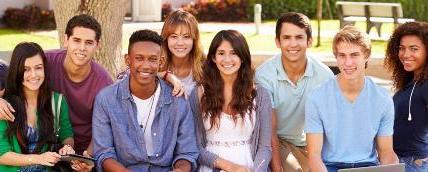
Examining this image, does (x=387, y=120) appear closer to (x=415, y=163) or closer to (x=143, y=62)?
(x=415, y=163)

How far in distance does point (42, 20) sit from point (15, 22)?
76 cm

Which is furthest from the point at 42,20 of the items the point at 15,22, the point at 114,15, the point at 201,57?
the point at 201,57

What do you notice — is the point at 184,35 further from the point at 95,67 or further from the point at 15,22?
the point at 15,22

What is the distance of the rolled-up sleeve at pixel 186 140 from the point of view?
176 inches

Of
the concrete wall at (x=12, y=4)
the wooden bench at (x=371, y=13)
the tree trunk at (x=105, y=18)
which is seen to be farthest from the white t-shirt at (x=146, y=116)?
the concrete wall at (x=12, y=4)

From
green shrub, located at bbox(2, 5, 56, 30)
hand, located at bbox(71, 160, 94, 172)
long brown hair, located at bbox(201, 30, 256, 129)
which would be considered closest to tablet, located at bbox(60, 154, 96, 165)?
hand, located at bbox(71, 160, 94, 172)

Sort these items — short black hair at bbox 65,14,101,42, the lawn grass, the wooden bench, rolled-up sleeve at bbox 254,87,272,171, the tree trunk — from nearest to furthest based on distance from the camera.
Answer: rolled-up sleeve at bbox 254,87,272,171 < short black hair at bbox 65,14,101,42 < the tree trunk < the lawn grass < the wooden bench

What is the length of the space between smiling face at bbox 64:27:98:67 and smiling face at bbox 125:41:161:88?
360mm

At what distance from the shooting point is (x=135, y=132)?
4406 millimetres

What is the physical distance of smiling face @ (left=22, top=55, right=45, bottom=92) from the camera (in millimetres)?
4430

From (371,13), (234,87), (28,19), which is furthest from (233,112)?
(28,19)

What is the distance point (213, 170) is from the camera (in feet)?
14.9

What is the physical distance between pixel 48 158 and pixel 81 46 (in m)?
0.79

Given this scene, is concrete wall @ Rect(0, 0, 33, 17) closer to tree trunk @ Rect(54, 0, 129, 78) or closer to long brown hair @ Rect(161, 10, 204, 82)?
tree trunk @ Rect(54, 0, 129, 78)
